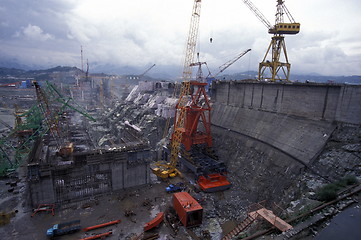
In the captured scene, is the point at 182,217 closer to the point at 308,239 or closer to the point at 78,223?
the point at 78,223

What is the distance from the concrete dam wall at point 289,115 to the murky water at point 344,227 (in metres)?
10.9

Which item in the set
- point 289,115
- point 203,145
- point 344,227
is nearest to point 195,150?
point 203,145

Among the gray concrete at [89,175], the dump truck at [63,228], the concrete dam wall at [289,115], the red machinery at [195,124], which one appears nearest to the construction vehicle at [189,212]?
the gray concrete at [89,175]

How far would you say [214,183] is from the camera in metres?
27.5

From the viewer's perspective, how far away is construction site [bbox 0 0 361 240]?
18159 mm

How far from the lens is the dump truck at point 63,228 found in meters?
18.4

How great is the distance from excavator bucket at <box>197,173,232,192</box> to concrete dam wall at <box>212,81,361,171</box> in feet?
23.3

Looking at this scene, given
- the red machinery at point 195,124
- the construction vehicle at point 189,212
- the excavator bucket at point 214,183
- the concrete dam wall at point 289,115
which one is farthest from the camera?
the red machinery at point 195,124

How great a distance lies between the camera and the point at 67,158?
28.5 meters

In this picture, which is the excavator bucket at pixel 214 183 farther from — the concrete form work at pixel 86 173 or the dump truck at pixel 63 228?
the dump truck at pixel 63 228

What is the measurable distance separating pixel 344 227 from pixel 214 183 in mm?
16891

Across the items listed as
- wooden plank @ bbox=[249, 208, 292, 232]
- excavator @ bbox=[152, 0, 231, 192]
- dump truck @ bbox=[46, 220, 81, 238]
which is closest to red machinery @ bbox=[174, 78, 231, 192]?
excavator @ bbox=[152, 0, 231, 192]

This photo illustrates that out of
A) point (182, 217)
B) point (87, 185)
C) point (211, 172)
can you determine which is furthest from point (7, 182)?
point (211, 172)

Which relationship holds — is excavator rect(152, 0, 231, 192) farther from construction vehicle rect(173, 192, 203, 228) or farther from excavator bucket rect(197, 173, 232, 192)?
construction vehicle rect(173, 192, 203, 228)
